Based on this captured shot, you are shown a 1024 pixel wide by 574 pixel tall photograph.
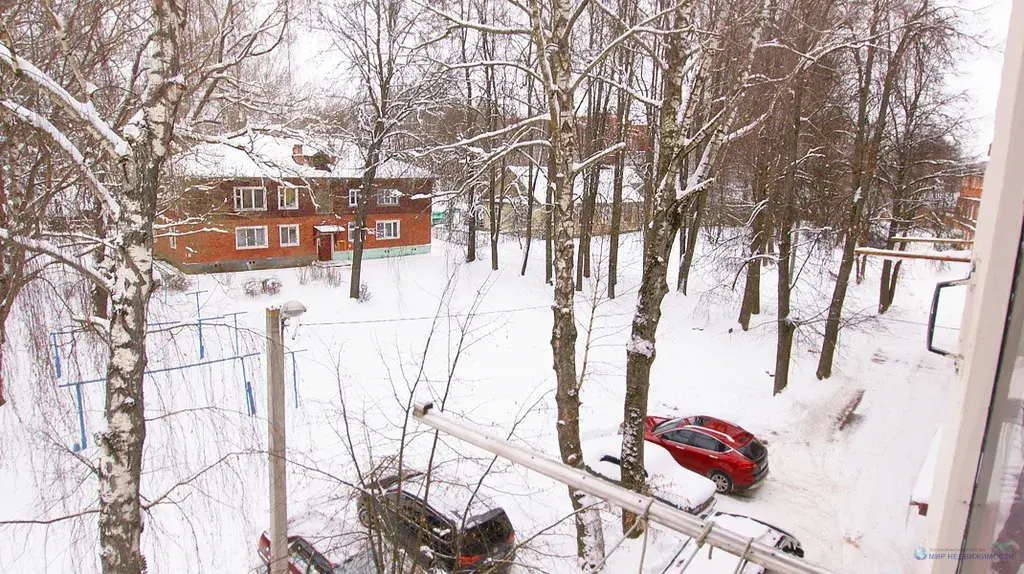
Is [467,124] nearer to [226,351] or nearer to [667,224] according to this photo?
[226,351]

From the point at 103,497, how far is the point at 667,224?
5.99 m

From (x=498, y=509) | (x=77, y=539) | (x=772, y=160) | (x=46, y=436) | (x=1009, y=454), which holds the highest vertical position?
(x=772, y=160)

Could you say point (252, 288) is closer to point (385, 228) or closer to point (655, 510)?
point (385, 228)

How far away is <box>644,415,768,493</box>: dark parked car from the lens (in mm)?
10477

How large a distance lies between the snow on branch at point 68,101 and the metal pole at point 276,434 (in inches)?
68.1

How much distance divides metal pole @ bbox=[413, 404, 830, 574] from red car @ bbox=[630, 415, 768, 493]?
8.48 m

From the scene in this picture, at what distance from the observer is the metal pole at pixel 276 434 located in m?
4.62

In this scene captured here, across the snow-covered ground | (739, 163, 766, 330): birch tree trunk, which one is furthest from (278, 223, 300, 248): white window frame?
(739, 163, 766, 330): birch tree trunk

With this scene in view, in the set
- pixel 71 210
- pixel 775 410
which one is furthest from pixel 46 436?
pixel 775 410

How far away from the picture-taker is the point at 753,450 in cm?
1073

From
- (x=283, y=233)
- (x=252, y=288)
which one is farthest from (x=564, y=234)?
(x=283, y=233)

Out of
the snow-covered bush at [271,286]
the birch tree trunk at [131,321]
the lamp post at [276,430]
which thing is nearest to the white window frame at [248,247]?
the snow-covered bush at [271,286]

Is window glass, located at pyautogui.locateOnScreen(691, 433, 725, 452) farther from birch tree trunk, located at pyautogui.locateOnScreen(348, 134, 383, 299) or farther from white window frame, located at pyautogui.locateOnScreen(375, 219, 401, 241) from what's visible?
white window frame, located at pyautogui.locateOnScreen(375, 219, 401, 241)

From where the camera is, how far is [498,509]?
743 centimetres
